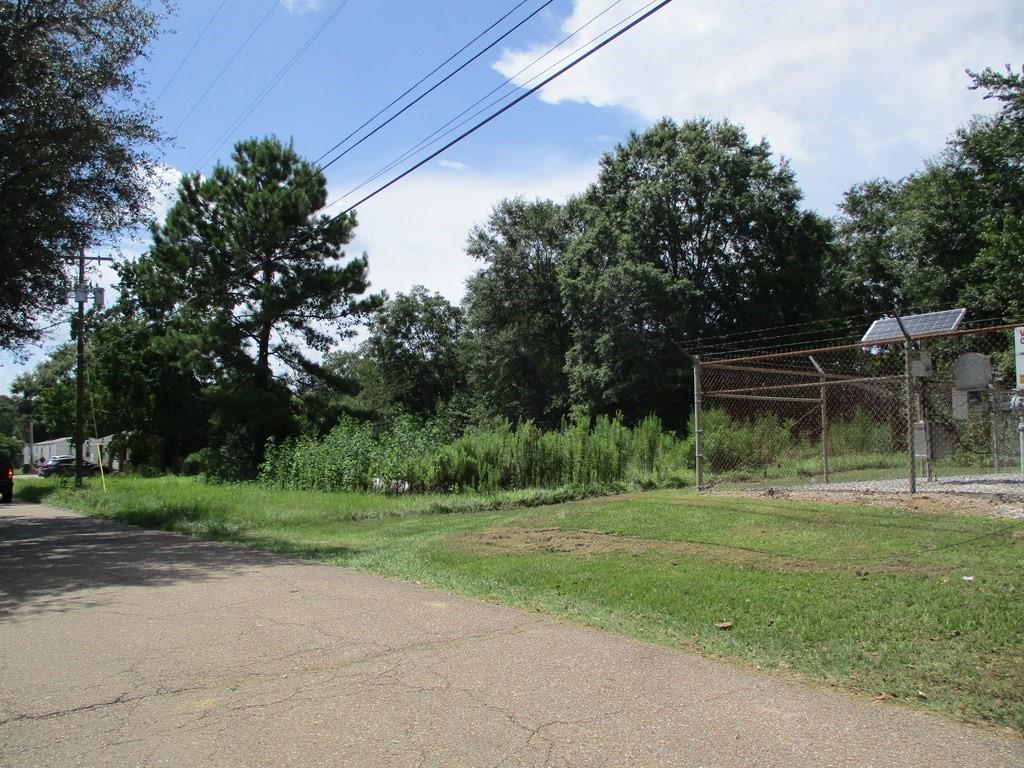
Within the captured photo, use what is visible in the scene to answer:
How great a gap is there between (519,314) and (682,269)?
11474 millimetres

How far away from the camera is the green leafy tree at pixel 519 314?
1932 inches

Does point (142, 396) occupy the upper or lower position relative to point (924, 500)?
upper

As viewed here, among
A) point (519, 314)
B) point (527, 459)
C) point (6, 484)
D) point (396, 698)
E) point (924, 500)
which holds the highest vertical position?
point (519, 314)

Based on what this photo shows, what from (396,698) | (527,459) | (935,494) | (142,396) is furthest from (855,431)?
(142,396)

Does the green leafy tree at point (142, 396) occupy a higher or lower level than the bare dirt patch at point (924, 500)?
higher

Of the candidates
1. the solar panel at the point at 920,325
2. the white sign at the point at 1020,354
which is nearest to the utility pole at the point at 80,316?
the solar panel at the point at 920,325

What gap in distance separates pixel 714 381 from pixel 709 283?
11.6 metres

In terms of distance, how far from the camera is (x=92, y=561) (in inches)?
480

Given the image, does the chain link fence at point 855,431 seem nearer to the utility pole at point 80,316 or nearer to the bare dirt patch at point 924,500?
the bare dirt patch at point 924,500

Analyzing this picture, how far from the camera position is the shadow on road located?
9508 millimetres

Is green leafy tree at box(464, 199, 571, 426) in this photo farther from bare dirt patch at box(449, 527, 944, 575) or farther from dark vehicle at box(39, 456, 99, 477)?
bare dirt patch at box(449, 527, 944, 575)

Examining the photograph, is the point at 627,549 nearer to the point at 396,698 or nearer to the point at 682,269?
the point at 396,698

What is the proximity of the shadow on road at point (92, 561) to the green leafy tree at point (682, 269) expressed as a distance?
27.1m

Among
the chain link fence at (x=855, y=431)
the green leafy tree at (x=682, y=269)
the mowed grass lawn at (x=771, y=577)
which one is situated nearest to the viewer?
the mowed grass lawn at (x=771, y=577)
